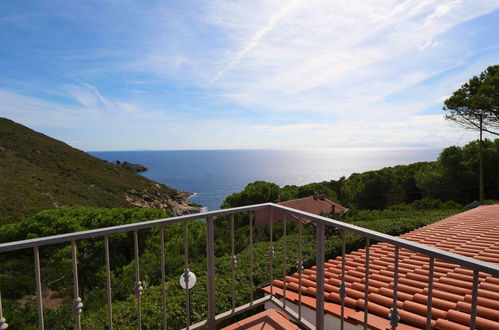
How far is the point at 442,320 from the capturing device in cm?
204

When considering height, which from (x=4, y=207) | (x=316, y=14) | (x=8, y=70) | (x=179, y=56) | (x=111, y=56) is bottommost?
(x=4, y=207)

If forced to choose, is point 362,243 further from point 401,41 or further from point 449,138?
point 449,138

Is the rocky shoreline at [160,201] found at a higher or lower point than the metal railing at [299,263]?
lower

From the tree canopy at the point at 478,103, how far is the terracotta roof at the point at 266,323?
18.1 meters

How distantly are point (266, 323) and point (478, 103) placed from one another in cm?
1866

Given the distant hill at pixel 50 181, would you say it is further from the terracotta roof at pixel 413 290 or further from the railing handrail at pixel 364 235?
the terracotta roof at pixel 413 290

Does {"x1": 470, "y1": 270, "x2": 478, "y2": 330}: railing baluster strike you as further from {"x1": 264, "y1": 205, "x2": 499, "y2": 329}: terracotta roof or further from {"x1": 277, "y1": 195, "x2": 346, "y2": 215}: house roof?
{"x1": 277, "y1": 195, "x2": 346, "y2": 215}: house roof

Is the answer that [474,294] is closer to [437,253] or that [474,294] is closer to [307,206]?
[437,253]

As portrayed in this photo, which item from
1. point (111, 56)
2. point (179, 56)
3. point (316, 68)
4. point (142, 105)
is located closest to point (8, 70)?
point (142, 105)

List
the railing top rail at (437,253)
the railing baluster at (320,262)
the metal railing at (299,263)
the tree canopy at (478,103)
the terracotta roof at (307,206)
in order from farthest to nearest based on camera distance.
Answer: the terracotta roof at (307,206)
the tree canopy at (478,103)
the railing baluster at (320,262)
the metal railing at (299,263)
the railing top rail at (437,253)

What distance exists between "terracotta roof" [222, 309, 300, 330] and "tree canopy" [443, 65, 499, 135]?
59.3 ft

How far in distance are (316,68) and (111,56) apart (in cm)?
872

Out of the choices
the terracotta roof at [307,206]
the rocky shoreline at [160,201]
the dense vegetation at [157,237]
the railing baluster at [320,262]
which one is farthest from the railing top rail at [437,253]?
the rocky shoreline at [160,201]

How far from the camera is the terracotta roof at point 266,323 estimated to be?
221 cm
